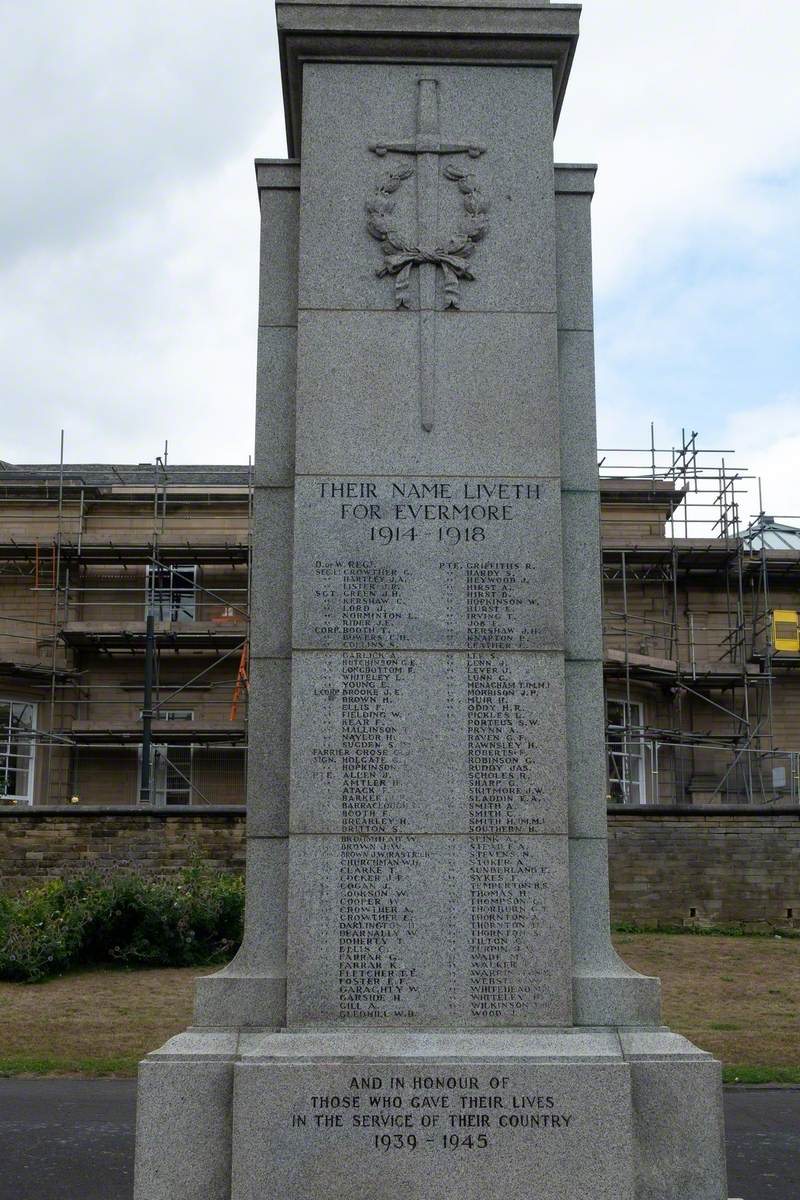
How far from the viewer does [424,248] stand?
7.82m

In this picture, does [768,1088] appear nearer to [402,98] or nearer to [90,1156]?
[90,1156]

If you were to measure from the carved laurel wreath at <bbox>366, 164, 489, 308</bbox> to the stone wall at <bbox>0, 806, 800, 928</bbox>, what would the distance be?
62.9ft

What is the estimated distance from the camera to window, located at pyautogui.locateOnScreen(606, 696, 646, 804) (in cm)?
3241

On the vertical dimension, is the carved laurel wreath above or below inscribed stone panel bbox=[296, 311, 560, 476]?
above

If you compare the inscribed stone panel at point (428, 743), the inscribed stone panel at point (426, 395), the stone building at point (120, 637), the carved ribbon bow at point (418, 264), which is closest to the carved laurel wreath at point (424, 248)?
the carved ribbon bow at point (418, 264)

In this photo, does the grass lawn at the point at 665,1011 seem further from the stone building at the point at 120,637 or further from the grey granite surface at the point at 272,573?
the stone building at the point at 120,637

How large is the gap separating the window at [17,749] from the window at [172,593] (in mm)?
4034

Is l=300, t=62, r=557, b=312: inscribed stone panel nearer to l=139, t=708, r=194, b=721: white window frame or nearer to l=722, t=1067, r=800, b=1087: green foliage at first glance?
l=722, t=1067, r=800, b=1087: green foliage

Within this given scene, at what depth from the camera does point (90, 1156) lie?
29.7ft

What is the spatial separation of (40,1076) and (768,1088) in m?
7.22

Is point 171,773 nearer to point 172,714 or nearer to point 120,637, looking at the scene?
point 172,714

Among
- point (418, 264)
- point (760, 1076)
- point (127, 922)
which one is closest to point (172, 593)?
point (127, 922)

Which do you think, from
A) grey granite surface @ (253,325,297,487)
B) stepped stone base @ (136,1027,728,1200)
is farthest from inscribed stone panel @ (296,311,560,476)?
stepped stone base @ (136,1027,728,1200)

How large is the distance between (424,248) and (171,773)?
27.9 m
